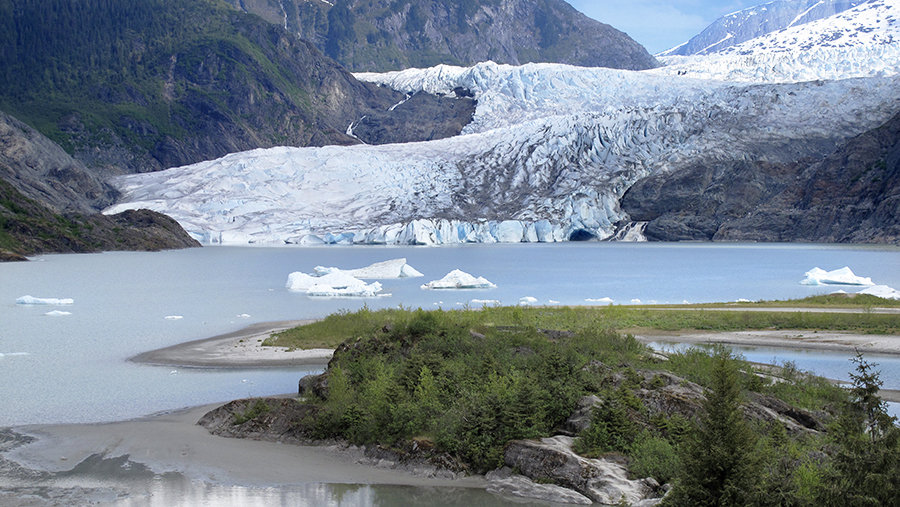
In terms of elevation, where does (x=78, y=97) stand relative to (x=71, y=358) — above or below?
above

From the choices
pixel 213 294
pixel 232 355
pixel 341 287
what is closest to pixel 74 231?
pixel 213 294

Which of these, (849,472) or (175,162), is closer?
(849,472)

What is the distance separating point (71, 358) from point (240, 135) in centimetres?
12386

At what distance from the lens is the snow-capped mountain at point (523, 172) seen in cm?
7294

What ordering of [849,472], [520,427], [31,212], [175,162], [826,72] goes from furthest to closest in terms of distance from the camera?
[175,162], [826,72], [31,212], [520,427], [849,472]

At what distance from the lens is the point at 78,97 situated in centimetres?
12319

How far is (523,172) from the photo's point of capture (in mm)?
77188

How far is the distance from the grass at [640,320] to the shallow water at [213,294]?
3.12 meters

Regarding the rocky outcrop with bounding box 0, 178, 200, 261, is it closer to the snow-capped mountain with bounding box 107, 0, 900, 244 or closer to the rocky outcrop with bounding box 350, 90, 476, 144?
the snow-capped mountain with bounding box 107, 0, 900, 244

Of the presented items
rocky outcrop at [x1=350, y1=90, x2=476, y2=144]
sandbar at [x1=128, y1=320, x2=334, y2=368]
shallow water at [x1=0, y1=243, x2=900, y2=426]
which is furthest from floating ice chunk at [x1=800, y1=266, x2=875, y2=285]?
rocky outcrop at [x1=350, y1=90, x2=476, y2=144]

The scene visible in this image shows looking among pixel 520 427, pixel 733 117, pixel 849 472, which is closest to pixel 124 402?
pixel 520 427

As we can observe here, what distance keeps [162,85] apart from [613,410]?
13976 centimetres

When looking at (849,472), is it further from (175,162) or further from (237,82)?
(237,82)

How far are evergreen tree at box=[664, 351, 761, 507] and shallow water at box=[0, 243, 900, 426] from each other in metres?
7.63
